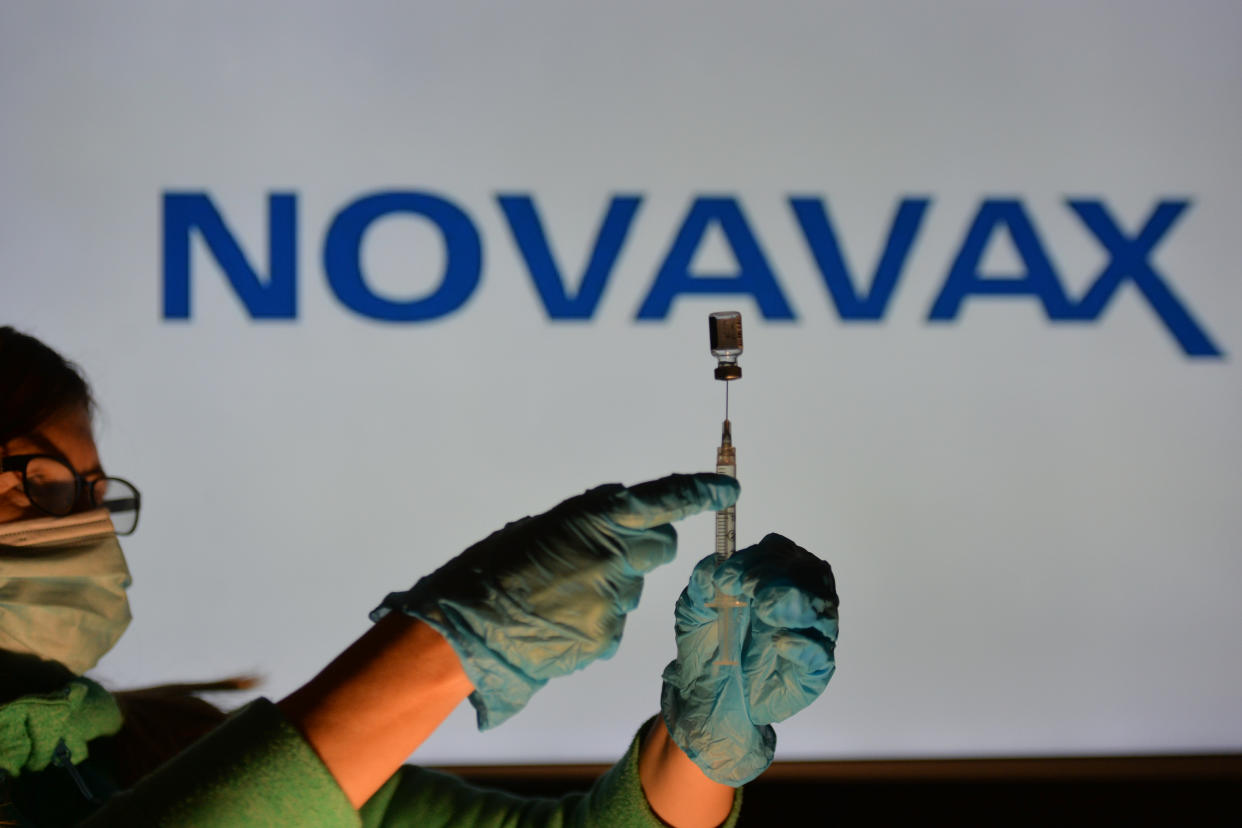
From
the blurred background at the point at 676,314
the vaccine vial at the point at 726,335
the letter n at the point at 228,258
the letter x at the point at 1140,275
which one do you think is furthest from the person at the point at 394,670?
the letter x at the point at 1140,275

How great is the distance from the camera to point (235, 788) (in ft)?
1.98

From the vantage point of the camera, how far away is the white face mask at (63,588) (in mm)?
976


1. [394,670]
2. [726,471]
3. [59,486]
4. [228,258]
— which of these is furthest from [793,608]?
[228,258]

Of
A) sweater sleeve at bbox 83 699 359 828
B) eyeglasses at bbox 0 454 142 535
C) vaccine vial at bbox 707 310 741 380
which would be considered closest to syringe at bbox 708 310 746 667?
vaccine vial at bbox 707 310 741 380

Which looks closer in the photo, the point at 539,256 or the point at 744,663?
the point at 744,663

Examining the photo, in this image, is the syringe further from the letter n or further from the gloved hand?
the letter n

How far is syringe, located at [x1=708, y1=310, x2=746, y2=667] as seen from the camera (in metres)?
0.91

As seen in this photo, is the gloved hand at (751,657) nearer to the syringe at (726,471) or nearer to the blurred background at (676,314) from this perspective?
the syringe at (726,471)

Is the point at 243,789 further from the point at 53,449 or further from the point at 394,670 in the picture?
the point at 53,449

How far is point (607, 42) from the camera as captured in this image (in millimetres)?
1860

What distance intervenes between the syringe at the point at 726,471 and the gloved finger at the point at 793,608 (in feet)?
0.22

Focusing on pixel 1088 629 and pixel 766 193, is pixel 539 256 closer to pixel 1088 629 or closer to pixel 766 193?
pixel 766 193

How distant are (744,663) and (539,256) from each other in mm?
1096

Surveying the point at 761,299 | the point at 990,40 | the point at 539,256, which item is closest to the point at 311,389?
the point at 539,256
